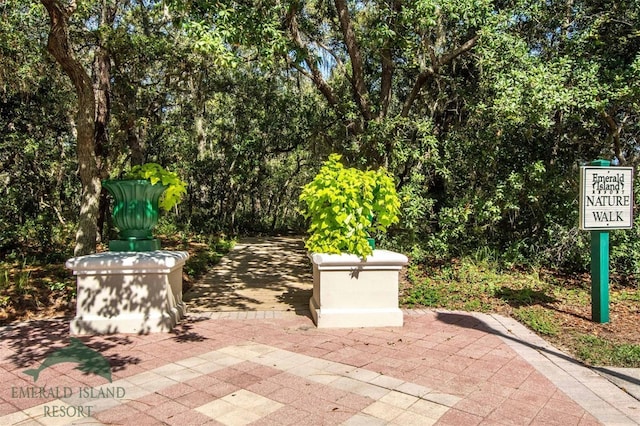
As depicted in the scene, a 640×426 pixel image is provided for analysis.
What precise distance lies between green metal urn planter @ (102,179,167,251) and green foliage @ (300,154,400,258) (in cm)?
179

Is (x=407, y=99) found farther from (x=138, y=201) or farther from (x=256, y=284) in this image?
(x=138, y=201)

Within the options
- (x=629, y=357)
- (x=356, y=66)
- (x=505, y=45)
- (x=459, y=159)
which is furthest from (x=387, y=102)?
(x=629, y=357)

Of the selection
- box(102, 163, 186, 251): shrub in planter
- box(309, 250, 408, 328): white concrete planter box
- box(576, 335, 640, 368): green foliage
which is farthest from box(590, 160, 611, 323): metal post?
box(102, 163, 186, 251): shrub in planter

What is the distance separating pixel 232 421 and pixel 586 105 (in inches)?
264

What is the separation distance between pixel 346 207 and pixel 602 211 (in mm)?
3035

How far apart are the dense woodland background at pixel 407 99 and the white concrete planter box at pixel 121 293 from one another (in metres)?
→ 2.03

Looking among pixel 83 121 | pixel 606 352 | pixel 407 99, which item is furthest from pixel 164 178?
pixel 407 99

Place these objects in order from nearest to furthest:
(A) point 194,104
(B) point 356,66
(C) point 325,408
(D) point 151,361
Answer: (C) point 325,408 → (D) point 151,361 → (B) point 356,66 → (A) point 194,104

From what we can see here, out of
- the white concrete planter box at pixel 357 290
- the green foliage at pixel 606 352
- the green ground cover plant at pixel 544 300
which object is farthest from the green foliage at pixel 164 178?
the green foliage at pixel 606 352

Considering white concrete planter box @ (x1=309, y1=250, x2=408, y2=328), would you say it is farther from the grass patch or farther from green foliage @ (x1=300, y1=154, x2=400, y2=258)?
the grass patch

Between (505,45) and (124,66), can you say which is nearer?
(505,45)

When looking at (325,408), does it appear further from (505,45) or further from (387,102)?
(387,102)

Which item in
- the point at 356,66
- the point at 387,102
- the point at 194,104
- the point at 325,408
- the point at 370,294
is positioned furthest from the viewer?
the point at 194,104

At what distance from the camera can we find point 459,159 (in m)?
8.41
